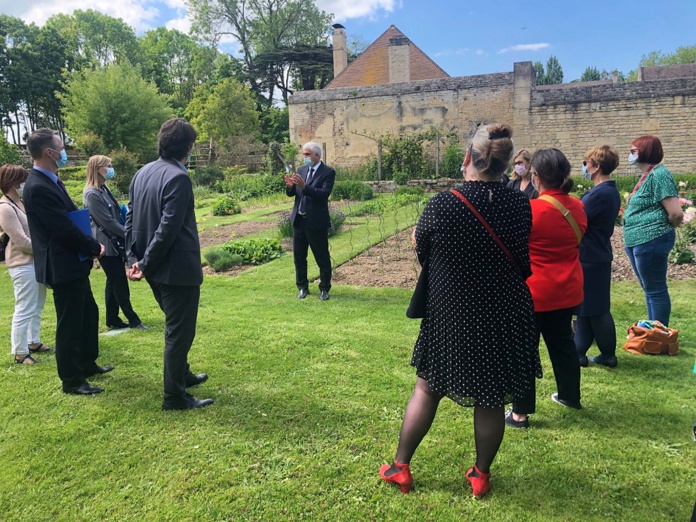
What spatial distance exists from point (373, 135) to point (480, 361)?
21652 mm

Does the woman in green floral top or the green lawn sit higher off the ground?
the woman in green floral top

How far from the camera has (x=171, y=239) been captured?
3.03 meters

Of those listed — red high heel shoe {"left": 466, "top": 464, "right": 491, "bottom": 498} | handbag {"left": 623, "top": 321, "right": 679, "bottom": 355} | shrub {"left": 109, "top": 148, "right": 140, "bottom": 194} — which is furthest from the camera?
shrub {"left": 109, "top": 148, "right": 140, "bottom": 194}

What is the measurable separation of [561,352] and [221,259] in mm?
6465

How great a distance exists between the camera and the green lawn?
7.88 ft

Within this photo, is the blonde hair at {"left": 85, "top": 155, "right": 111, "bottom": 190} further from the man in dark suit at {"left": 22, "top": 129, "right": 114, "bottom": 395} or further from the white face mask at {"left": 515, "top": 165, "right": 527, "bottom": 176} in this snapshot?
the white face mask at {"left": 515, "top": 165, "right": 527, "bottom": 176}

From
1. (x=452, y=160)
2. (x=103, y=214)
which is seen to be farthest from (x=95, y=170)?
(x=452, y=160)

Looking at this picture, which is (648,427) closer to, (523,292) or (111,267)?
(523,292)

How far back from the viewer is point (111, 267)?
511cm

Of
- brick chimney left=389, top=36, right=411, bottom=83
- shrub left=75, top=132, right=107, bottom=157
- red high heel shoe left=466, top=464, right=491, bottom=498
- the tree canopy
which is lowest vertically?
red high heel shoe left=466, top=464, right=491, bottom=498

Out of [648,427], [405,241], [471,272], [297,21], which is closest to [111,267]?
[471,272]

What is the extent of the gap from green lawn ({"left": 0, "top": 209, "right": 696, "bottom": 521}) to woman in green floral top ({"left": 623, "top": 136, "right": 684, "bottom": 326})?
0.70m

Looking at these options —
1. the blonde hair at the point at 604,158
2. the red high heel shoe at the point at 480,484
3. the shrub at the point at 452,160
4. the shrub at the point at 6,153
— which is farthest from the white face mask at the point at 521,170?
the shrub at the point at 6,153

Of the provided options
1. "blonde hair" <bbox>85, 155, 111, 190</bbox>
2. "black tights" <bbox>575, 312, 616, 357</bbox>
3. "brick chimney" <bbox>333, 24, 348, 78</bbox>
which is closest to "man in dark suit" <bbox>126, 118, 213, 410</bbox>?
"blonde hair" <bbox>85, 155, 111, 190</bbox>
